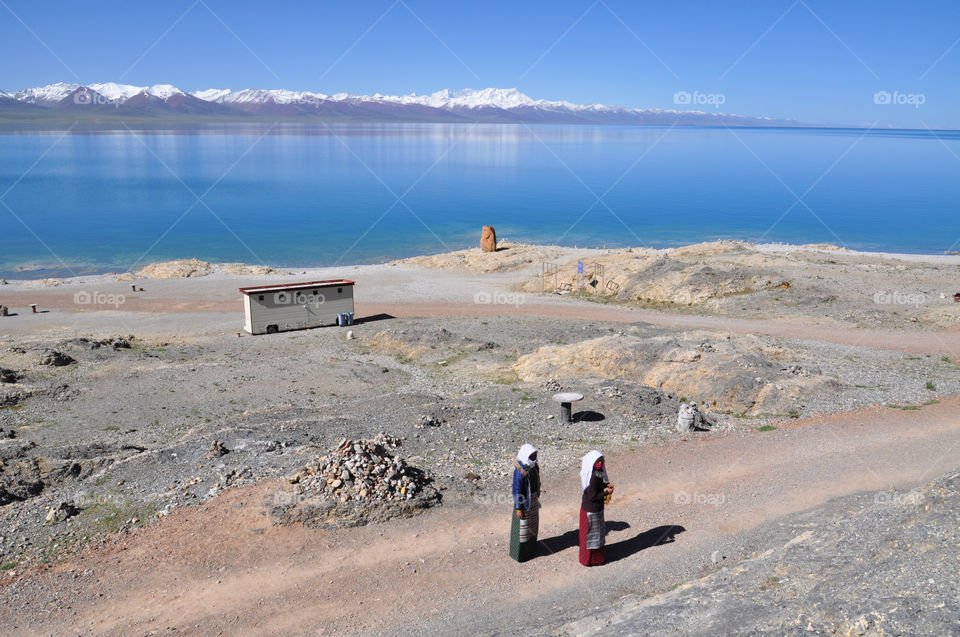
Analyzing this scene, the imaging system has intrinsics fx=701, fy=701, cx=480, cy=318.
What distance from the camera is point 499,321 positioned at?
33.1 meters

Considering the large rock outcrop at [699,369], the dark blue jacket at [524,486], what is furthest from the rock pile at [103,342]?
the dark blue jacket at [524,486]

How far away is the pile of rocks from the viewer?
1273 centimetres

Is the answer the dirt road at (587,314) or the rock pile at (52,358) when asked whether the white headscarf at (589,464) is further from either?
the rock pile at (52,358)

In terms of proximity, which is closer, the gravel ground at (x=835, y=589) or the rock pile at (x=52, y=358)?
the gravel ground at (x=835, y=589)

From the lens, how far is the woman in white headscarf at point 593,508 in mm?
10508

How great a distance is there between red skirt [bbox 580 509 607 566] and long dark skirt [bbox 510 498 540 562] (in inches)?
28.3

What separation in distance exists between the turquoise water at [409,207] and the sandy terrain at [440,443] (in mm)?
35324

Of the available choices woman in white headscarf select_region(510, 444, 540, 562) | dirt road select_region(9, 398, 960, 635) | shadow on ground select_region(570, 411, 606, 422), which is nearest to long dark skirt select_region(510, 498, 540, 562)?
woman in white headscarf select_region(510, 444, 540, 562)

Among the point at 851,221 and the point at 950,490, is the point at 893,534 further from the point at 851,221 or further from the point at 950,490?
the point at 851,221

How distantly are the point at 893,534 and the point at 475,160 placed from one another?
181519mm

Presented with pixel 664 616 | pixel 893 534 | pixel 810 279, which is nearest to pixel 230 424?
pixel 664 616

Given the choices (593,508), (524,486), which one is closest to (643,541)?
(593,508)

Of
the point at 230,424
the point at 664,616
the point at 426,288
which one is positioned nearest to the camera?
the point at 664,616

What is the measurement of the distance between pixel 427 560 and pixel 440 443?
4.91 meters
